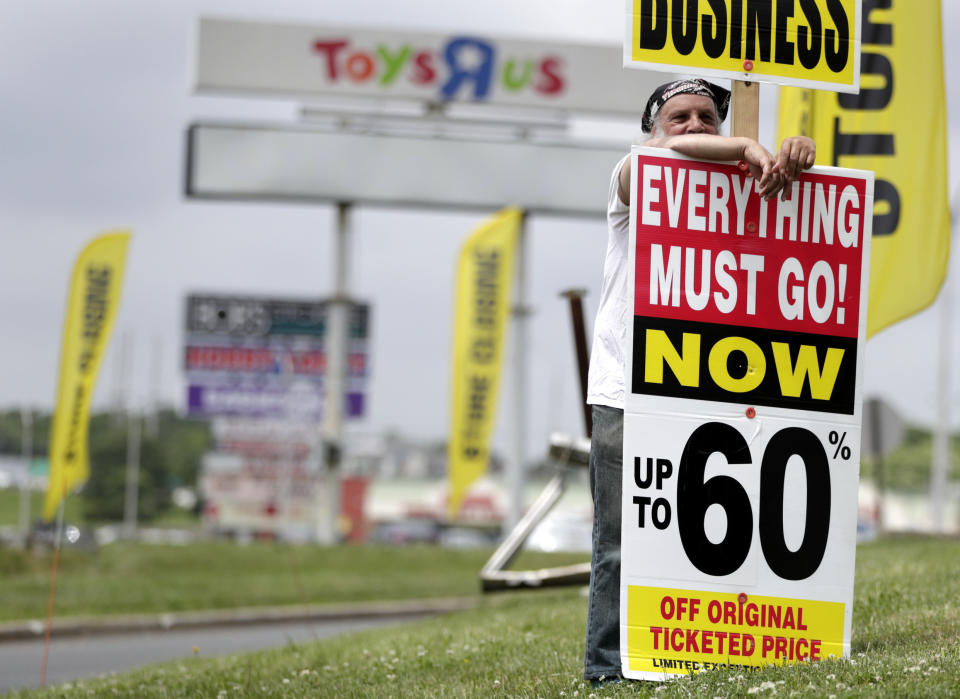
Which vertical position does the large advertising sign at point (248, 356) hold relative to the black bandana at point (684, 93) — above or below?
below

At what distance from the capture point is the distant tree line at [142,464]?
84.1 m

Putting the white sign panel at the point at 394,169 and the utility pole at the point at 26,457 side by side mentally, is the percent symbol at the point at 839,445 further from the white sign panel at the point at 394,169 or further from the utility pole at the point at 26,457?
the utility pole at the point at 26,457

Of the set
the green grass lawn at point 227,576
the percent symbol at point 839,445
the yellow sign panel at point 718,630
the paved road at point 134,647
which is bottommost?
the green grass lawn at point 227,576

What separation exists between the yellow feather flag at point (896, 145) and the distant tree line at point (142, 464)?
68.5m

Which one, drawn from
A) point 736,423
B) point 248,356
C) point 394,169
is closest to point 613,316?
point 736,423

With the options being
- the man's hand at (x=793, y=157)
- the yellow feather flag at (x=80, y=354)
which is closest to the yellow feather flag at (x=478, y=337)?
the yellow feather flag at (x=80, y=354)

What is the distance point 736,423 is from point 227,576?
17391 millimetres

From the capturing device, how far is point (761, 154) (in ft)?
14.8

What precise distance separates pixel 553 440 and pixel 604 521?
16.5 ft

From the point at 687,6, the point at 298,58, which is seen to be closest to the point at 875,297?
the point at 687,6

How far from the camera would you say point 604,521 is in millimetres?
4688

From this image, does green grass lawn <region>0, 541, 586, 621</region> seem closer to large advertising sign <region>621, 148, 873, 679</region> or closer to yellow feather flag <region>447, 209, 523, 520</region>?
yellow feather flag <region>447, 209, 523, 520</region>

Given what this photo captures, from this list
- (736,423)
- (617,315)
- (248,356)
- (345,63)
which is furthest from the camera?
(248,356)

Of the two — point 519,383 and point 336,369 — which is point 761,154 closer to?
point 519,383
